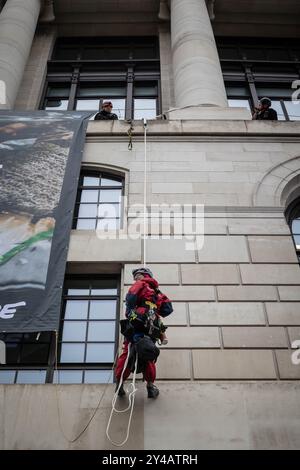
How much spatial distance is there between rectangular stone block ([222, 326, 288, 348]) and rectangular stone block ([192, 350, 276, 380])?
159 millimetres

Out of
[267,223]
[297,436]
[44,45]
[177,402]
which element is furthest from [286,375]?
[44,45]

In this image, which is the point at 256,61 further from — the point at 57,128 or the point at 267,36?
the point at 57,128

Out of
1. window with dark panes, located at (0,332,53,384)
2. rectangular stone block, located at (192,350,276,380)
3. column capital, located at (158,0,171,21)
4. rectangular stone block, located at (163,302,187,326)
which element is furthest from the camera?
column capital, located at (158,0,171,21)

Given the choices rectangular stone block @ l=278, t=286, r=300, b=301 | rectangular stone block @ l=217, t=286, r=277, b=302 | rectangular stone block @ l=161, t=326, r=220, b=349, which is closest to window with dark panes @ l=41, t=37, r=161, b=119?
rectangular stone block @ l=217, t=286, r=277, b=302

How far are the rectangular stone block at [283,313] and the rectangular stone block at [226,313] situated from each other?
7.6 inches

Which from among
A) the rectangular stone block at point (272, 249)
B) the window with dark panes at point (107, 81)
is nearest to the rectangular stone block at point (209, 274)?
the rectangular stone block at point (272, 249)

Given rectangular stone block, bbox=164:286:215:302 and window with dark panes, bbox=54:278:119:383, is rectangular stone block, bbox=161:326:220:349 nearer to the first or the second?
rectangular stone block, bbox=164:286:215:302

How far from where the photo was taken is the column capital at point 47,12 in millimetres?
24328

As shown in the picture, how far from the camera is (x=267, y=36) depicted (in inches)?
987

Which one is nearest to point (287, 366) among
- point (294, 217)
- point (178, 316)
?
point (178, 316)

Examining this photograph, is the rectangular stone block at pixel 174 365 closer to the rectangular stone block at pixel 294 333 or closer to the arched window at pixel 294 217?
the rectangular stone block at pixel 294 333

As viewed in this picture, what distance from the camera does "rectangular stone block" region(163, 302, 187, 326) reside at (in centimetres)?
979

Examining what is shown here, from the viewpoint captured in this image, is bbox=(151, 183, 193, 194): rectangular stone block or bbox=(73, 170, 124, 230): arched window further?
bbox=(73, 170, 124, 230): arched window

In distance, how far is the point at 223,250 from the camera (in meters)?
11.1
